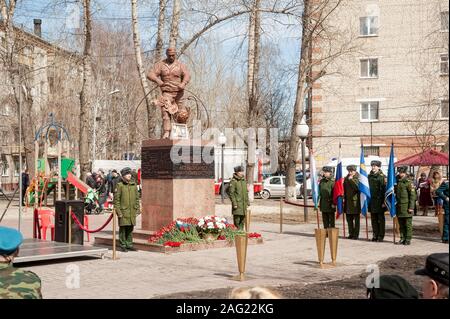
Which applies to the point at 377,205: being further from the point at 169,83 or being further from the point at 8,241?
the point at 8,241

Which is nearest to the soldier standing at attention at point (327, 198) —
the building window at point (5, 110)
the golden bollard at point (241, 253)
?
the golden bollard at point (241, 253)

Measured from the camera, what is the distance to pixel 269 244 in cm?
1469

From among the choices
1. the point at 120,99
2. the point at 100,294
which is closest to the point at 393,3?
the point at 120,99

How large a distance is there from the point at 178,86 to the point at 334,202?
196 inches

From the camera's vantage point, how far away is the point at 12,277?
13.9 ft

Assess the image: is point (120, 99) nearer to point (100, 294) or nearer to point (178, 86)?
point (178, 86)

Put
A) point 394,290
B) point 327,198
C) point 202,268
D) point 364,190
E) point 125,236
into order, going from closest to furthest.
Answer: point 394,290 < point 202,268 < point 125,236 < point 364,190 < point 327,198

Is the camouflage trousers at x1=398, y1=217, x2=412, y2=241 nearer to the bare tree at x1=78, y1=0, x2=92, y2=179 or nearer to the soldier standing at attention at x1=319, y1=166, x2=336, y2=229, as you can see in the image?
the soldier standing at attention at x1=319, y1=166, x2=336, y2=229

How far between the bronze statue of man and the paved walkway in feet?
12.7

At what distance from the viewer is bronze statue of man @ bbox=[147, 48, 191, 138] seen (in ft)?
51.0

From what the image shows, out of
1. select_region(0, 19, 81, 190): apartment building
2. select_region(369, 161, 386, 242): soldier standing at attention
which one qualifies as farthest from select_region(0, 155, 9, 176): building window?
select_region(369, 161, 386, 242): soldier standing at attention

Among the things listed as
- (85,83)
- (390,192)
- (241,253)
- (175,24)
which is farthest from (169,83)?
(85,83)

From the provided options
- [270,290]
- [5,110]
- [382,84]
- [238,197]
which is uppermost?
[382,84]

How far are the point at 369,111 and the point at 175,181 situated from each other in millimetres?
30163
